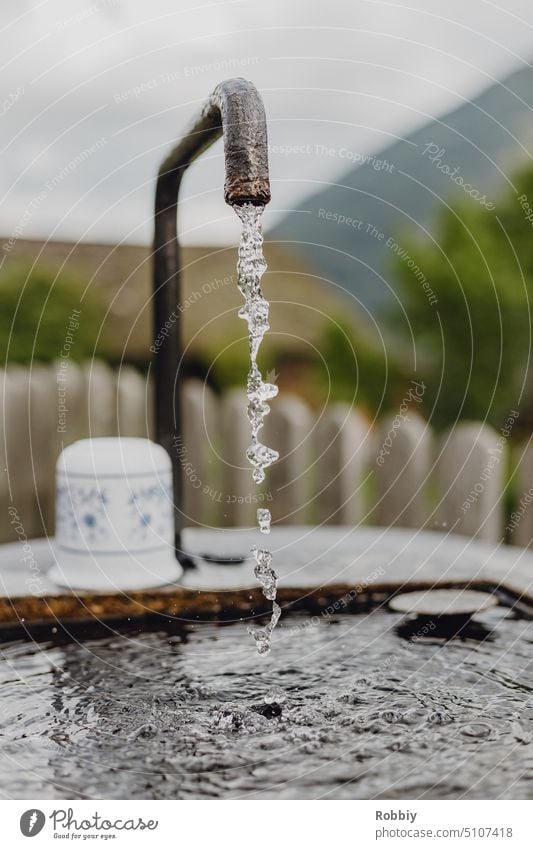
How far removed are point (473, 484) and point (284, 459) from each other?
461 millimetres

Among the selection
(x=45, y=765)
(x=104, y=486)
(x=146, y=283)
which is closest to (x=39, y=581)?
(x=104, y=486)

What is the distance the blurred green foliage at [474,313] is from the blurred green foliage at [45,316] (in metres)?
2.47

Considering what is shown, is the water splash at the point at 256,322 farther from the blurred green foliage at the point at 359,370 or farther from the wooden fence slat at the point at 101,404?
the blurred green foliage at the point at 359,370

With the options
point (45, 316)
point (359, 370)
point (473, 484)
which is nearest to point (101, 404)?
point (473, 484)

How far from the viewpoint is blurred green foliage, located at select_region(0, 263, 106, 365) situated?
5602 mm

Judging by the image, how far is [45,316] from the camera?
582 centimetres

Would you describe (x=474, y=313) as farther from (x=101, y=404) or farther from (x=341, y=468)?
(x=341, y=468)

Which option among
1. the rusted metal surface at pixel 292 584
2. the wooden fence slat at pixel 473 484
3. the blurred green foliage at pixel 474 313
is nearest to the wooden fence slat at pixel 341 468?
the wooden fence slat at pixel 473 484

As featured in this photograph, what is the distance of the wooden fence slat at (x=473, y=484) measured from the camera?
5.58ft

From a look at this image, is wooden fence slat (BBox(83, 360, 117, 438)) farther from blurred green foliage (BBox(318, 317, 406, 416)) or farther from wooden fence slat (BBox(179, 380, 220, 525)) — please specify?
blurred green foliage (BBox(318, 317, 406, 416))

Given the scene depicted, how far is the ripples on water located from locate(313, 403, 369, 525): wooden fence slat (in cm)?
85

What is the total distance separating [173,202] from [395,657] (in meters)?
0.63

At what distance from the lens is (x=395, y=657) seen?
0.93 metres
